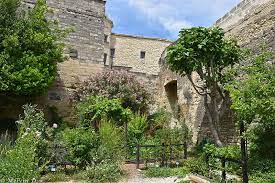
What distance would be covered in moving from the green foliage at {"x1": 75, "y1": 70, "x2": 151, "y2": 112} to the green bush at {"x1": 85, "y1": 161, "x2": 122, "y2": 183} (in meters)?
5.23

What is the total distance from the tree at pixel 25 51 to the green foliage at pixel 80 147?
3.61 meters

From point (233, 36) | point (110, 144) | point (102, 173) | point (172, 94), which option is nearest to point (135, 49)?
point (172, 94)

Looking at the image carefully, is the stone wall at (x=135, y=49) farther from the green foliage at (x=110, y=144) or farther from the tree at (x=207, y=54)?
the tree at (x=207, y=54)

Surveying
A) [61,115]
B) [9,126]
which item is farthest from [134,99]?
[9,126]

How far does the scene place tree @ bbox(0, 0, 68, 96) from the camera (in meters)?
9.84

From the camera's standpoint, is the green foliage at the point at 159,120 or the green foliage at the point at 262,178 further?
the green foliage at the point at 159,120

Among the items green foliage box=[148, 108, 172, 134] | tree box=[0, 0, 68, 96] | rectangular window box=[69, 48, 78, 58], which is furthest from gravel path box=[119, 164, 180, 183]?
rectangular window box=[69, 48, 78, 58]

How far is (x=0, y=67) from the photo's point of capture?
9.74m

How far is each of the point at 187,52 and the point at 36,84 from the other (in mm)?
5477

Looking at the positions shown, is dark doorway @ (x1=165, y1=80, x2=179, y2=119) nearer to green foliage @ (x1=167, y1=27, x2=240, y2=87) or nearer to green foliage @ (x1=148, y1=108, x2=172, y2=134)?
green foliage @ (x1=148, y1=108, x2=172, y2=134)

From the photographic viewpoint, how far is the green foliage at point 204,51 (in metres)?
6.95

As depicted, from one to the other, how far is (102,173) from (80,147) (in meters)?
0.94

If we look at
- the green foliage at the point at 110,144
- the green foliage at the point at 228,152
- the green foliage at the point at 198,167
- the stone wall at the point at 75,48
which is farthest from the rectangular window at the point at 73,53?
the green foliage at the point at 228,152

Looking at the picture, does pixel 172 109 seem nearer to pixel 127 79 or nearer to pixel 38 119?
pixel 127 79
